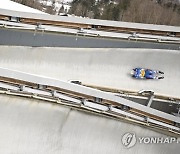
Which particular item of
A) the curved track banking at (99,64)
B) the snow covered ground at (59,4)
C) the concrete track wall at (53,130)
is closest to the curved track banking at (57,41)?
the curved track banking at (99,64)

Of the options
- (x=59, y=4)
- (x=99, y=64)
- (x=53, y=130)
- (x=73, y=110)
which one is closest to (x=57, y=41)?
(x=99, y=64)

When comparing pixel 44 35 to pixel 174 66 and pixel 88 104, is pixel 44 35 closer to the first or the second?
pixel 88 104

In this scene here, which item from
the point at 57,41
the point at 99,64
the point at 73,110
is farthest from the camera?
the point at 99,64

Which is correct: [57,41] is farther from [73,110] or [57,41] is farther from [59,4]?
[59,4]

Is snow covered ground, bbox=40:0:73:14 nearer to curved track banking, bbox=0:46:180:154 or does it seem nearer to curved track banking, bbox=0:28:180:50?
curved track banking, bbox=0:28:180:50

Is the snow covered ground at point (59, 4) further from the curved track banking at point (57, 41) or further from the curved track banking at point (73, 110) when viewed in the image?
the curved track banking at point (73, 110)

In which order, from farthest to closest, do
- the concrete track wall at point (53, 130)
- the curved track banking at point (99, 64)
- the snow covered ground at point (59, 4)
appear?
the snow covered ground at point (59, 4) → the curved track banking at point (99, 64) → the concrete track wall at point (53, 130)
